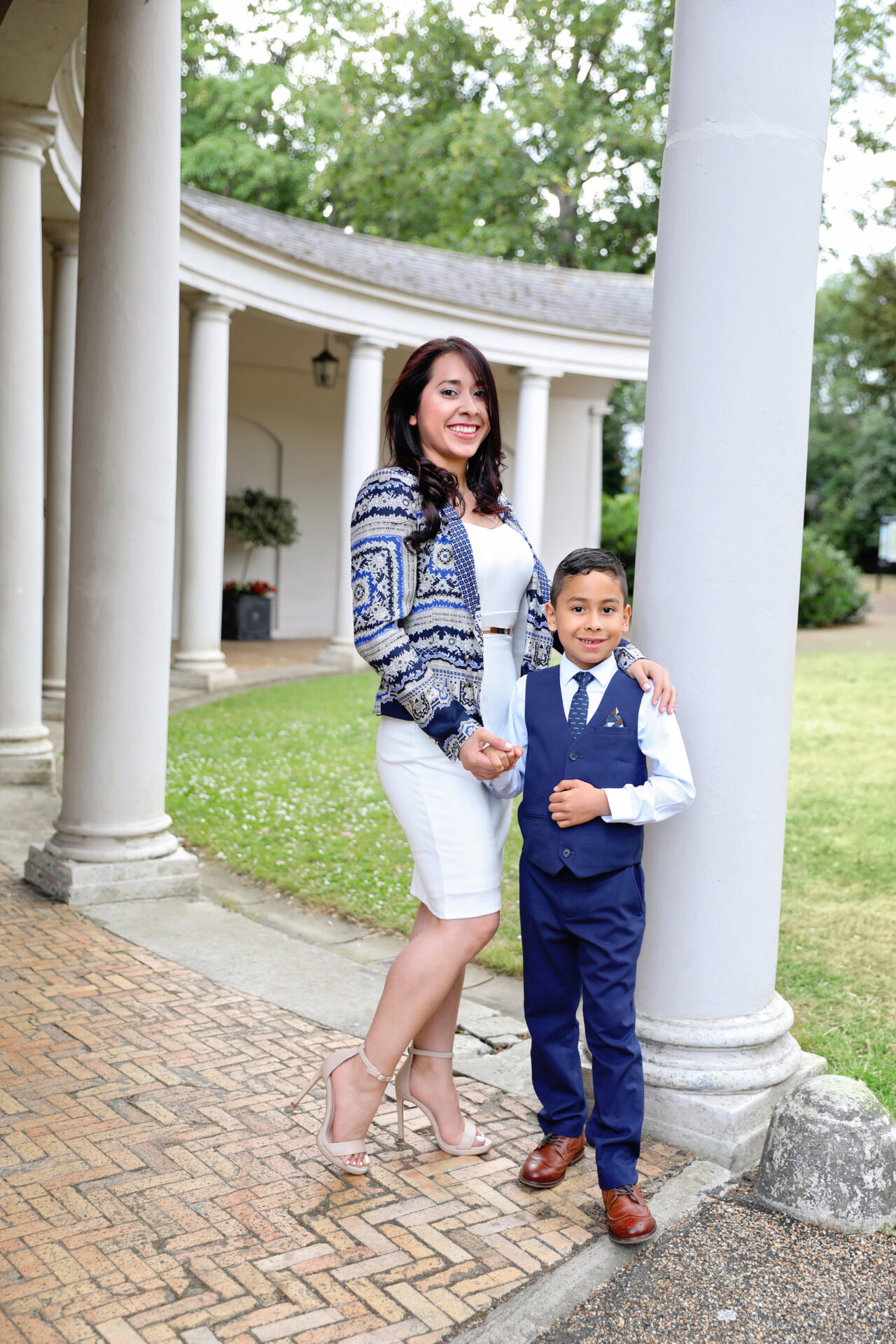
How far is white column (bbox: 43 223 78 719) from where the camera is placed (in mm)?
10164

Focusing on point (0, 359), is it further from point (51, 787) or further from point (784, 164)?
point (784, 164)

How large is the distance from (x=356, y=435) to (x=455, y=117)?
15661 millimetres

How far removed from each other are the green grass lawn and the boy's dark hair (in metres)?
A: 2.15

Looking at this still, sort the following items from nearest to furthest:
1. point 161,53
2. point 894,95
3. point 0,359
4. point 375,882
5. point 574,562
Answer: point 574,562 < point 161,53 < point 375,882 < point 0,359 < point 894,95

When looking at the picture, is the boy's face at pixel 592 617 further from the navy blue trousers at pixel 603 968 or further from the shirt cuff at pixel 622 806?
the navy blue trousers at pixel 603 968

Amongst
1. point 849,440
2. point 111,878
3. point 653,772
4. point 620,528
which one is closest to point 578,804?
point 653,772

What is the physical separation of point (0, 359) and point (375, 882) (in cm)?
405

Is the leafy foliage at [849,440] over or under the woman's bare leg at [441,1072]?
over

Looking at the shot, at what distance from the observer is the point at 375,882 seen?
6305 millimetres

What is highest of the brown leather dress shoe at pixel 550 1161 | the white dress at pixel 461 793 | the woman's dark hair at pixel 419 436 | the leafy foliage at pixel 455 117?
the leafy foliage at pixel 455 117

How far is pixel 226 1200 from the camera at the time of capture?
2.89 m


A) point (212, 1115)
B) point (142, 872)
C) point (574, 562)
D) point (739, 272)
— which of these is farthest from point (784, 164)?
point (142, 872)

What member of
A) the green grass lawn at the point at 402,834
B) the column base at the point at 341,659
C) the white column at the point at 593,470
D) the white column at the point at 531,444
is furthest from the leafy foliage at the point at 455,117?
the green grass lawn at the point at 402,834

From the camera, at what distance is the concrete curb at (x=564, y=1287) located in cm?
247
